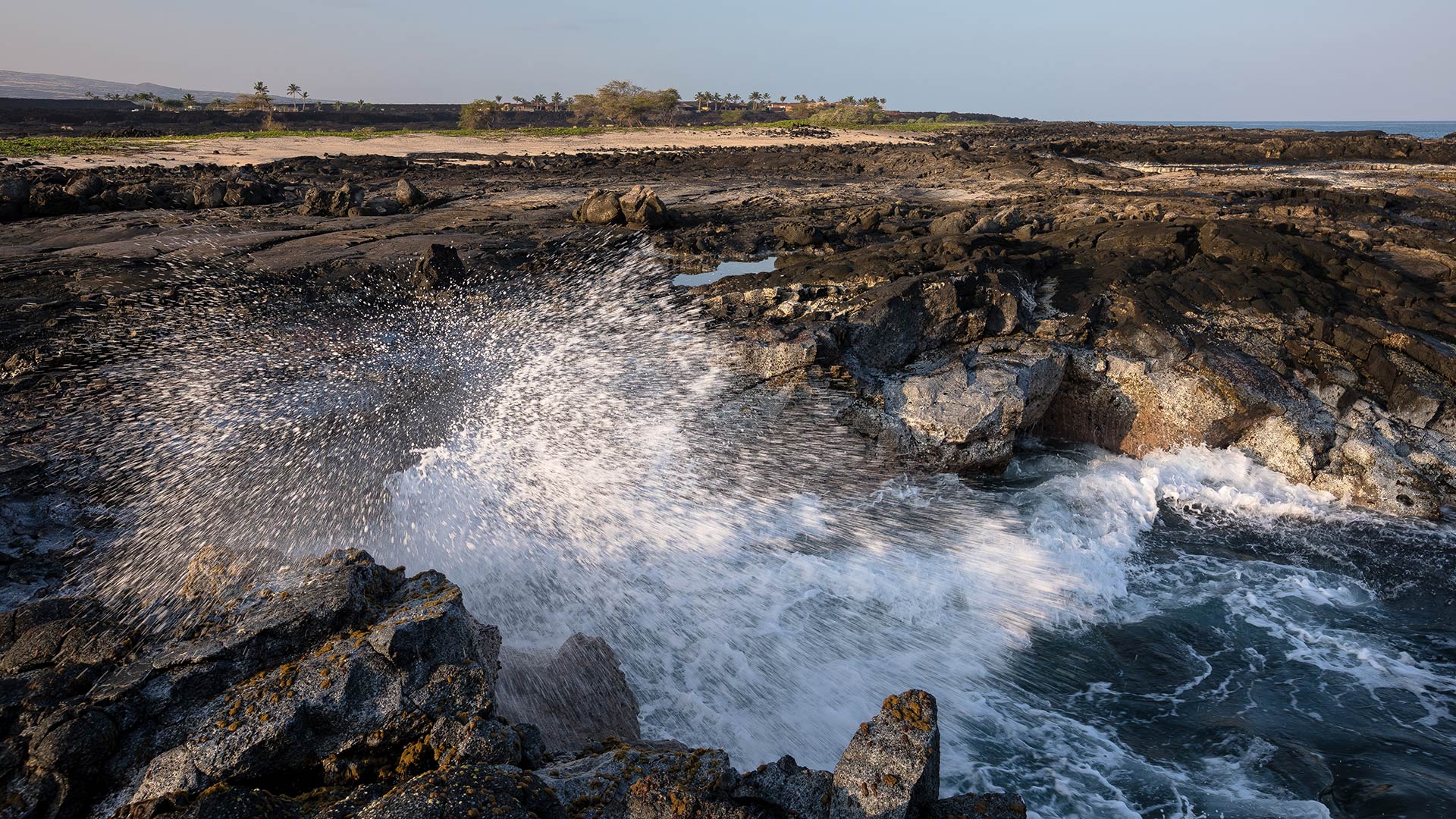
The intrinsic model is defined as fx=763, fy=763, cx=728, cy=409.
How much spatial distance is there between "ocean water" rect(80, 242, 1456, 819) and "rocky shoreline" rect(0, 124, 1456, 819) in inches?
23.5

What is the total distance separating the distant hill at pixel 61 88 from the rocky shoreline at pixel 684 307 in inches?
4038

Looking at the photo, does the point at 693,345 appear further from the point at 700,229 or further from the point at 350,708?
the point at 350,708

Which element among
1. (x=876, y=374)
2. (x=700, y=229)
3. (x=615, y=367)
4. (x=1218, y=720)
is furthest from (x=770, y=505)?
(x=700, y=229)

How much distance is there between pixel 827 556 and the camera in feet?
24.7

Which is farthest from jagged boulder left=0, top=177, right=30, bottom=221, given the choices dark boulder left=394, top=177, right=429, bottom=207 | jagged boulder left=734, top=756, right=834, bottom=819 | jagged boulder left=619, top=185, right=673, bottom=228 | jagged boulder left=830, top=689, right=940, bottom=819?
jagged boulder left=830, top=689, right=940, bottom=819

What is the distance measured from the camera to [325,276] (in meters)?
12.4

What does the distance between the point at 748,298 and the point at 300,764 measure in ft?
26.7

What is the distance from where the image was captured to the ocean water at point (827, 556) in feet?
18.2

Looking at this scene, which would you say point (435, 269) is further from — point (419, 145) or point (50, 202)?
point (419, 145)

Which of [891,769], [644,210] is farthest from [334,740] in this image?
[644,210]

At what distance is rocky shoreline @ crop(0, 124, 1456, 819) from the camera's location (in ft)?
11.5

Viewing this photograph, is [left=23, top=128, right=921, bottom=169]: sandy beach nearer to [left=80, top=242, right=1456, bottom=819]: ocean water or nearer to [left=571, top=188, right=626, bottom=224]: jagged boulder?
[left=571, top=188, right=626, bottom=224]: jagged boulder

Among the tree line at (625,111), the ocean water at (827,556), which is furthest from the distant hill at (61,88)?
the ocean water at (827,556)

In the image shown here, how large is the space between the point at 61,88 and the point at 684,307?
17807 centimetres
